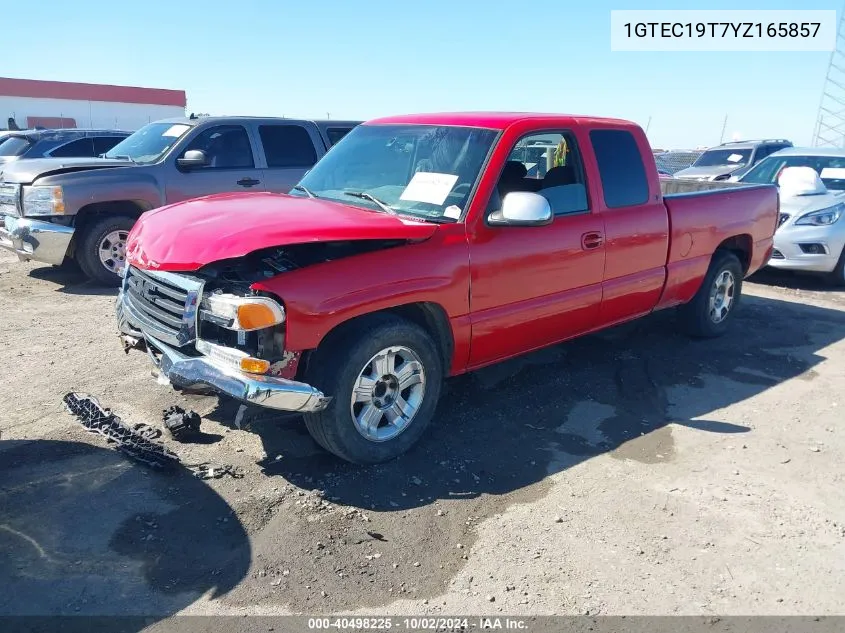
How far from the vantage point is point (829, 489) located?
3814 mm

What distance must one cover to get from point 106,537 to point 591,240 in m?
3.48

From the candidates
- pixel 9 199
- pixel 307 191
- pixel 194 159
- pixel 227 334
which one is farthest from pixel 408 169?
pixel 9 199

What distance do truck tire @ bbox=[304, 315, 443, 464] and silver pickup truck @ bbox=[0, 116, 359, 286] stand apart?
189 inches

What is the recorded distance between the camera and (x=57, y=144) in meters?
12.0

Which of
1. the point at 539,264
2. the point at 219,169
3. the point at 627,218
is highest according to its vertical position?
the point at 219,169

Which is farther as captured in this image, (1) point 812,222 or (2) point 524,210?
(1) point 812,222

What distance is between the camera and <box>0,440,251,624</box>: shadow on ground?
2.79 m

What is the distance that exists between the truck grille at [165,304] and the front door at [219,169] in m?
4.19

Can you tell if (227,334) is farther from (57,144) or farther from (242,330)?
(57,144)

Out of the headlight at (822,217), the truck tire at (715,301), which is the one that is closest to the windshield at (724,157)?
the headlight at (822,217)

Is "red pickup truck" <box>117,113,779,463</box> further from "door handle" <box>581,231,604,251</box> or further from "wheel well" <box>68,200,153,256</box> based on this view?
"wheel well" <box>68,200,153,256</box>

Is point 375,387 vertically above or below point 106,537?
above

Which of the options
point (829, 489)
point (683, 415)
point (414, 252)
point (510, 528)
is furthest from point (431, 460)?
point (829, 489)

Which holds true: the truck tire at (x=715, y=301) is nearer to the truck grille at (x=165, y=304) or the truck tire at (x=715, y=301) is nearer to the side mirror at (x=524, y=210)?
the side mirror at (x=524, y=210)
